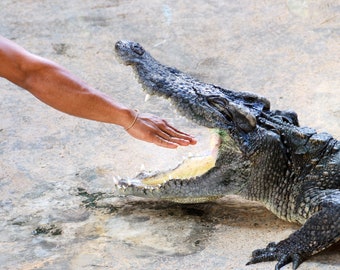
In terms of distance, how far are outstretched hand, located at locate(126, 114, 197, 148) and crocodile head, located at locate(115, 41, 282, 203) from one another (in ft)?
0.62

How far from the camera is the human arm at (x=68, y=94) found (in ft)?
16.1

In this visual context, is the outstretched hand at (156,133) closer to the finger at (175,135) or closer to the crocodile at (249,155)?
the finger at (175,135)

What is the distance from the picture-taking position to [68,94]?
5055 millimetres

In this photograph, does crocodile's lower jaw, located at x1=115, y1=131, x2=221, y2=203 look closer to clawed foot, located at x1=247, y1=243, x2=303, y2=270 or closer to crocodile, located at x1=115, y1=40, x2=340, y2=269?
crocodile, located at x1=115, y1=40, x2=340, y2=269

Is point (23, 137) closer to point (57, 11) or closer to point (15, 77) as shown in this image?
point (15, 77)

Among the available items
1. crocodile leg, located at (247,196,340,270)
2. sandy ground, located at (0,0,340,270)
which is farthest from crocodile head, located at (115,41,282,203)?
crocodile leg, located at (247,196,340,270)

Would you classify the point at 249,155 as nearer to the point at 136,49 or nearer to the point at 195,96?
the point at 195,96

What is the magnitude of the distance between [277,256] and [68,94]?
1.68 m

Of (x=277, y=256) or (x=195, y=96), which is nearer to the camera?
(x=277, y=256)

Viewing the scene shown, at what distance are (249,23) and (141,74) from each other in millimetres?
3235

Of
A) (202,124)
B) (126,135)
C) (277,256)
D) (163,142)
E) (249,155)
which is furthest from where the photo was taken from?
(126,135)

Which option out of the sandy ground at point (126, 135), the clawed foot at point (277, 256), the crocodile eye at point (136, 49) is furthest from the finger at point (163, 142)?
the clawed foot at point (277, 256)

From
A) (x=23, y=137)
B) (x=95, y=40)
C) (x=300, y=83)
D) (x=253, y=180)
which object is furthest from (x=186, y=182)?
(x=95, y=40)

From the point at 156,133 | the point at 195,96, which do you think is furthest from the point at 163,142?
the point at 195,96
